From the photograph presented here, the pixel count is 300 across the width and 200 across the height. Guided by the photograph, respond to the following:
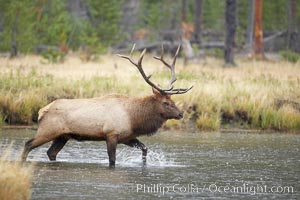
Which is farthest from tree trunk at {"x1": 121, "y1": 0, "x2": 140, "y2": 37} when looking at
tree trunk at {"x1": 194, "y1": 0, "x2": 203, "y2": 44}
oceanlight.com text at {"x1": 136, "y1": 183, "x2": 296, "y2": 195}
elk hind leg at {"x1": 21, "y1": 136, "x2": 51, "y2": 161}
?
oceanlight.com text at {"x1": 136, "y1": 183, "x2": 296, "y2": 195}

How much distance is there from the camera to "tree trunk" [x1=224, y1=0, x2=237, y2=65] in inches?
1152

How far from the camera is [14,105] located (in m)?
17.2

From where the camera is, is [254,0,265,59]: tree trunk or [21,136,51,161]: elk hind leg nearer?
[21,136,51,161]: elk hind leg

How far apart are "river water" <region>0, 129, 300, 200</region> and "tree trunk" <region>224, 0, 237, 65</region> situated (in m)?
12.5

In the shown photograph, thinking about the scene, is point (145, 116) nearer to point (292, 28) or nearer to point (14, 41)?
point (14, 41)

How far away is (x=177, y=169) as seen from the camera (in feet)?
41.8

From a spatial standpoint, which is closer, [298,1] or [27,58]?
[27,58]

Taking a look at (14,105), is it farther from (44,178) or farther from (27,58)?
(27,58)

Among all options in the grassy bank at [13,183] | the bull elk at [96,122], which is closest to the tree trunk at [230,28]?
the bull elk at [96,122]

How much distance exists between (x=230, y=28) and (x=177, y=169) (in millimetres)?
17358

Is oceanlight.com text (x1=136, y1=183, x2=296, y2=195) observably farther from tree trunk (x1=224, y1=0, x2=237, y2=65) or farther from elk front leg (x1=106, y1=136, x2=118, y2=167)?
tree trunk (x1=224, y1=0, x2=237, y2=65)

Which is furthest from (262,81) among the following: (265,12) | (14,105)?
(265,12)

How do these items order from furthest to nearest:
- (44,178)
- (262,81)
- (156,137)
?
1. (262,81)
2. (156,137)
3. (44,178)

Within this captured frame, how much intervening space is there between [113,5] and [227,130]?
1729 centimetres
